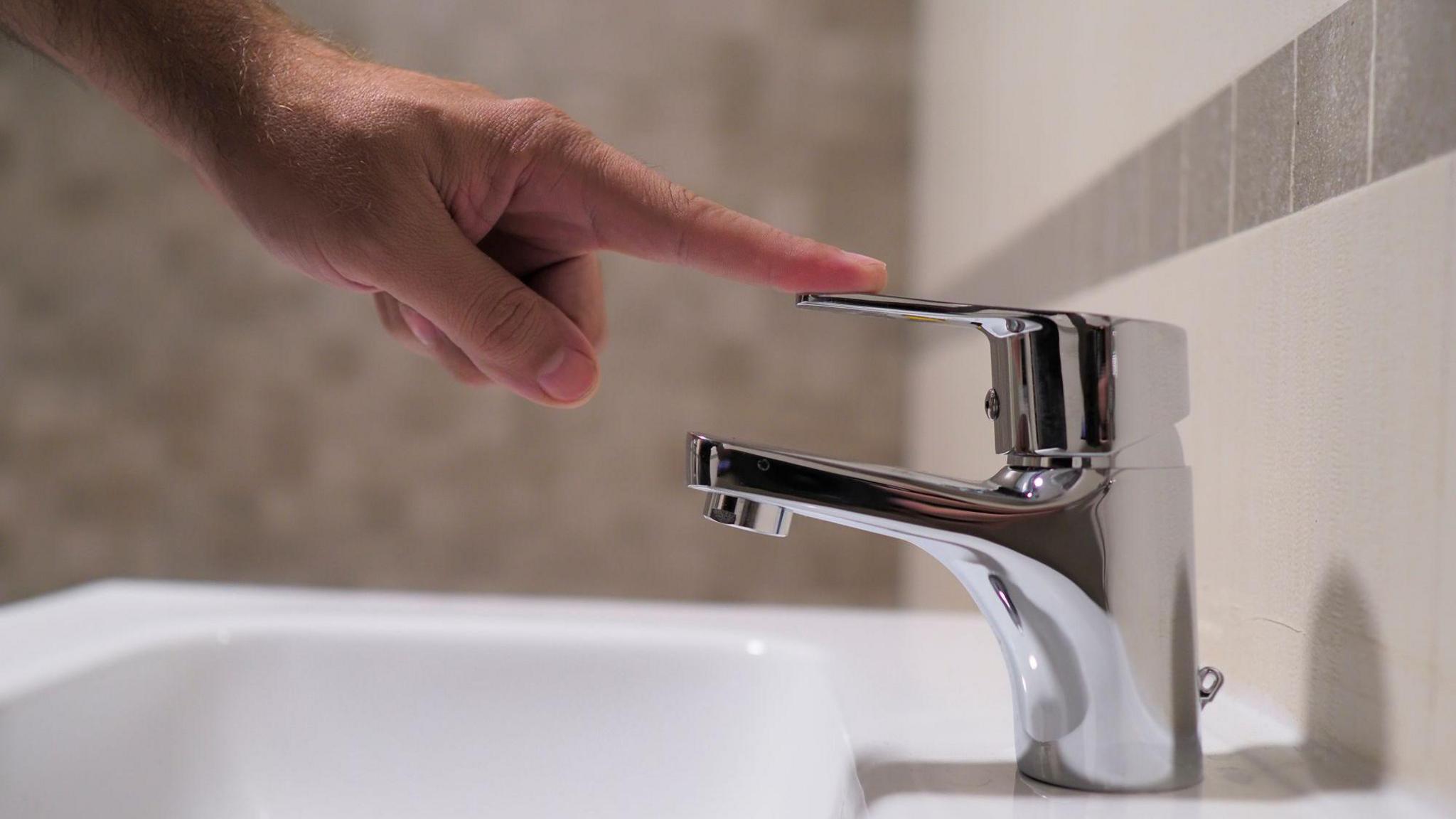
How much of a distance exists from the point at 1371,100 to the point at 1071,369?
131 mm

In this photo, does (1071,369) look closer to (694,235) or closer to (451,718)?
(694,235)

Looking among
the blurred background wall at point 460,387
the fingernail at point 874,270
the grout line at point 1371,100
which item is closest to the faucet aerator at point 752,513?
the fingernail at point 874,270

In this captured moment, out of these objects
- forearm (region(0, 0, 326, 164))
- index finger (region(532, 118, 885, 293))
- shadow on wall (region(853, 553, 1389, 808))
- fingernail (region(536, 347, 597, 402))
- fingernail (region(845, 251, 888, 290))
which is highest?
forearm (region(0, 0, 326, 164))

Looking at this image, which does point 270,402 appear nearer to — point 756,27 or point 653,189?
point 756,27

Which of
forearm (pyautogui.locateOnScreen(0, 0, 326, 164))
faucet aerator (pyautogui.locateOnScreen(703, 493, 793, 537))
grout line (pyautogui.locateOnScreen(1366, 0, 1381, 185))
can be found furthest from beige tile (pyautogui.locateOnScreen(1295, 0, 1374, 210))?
forearm (pyautogui.locateOnScreen(0, 0, 326, 164))

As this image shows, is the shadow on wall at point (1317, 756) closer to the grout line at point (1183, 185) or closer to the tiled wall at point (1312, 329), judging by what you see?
the tiled wall at point (1312, 329)

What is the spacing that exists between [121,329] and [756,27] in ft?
3.24

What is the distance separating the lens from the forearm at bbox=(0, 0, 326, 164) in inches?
17.2

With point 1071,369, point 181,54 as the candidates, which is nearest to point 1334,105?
point 1071,369

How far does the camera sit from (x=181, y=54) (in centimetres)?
45

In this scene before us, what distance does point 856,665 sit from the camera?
1.73ft

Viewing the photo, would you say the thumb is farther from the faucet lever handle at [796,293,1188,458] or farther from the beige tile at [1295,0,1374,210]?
the beige tile at [1295,0,1374,210]

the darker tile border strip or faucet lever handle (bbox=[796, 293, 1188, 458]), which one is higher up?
the darker tile border strip

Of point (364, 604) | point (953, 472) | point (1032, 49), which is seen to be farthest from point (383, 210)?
point (953, 472)
